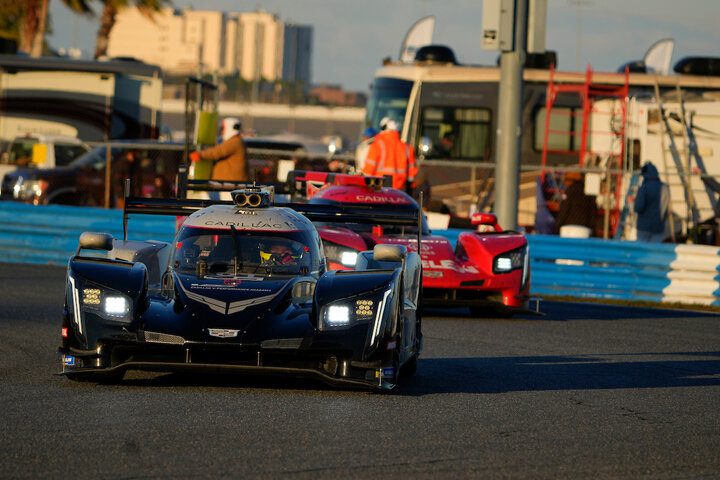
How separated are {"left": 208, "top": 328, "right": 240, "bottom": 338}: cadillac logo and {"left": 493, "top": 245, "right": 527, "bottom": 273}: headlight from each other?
670 cm

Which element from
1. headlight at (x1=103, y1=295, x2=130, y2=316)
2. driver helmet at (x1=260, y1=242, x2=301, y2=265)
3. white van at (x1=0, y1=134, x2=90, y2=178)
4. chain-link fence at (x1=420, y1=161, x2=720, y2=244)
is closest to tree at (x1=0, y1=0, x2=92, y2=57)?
white van at (x1=0, y1=134, x2=90, y2=178)

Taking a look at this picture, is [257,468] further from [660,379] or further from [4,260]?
[4,260]

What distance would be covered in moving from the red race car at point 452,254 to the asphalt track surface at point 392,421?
222 cm

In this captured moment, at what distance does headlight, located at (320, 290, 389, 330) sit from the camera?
9.41 metres

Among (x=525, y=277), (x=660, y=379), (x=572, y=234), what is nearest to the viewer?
(x=660, y=379)

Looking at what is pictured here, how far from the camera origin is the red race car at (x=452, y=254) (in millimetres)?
15164

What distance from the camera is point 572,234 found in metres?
22.5

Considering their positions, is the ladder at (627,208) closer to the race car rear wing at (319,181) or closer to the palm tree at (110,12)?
the race car rear wing at (319,181)

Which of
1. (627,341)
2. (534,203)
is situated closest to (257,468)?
(627,341)

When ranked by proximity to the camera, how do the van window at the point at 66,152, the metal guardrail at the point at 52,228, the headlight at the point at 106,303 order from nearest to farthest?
the headlight at the point at 106,303, the metal guardrail at the point at 52,228, the van window at the point at 66,152

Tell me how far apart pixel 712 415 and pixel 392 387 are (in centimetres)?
200

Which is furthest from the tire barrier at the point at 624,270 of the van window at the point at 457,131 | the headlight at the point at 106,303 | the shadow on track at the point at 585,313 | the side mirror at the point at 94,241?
the headlight at the point at 106,303

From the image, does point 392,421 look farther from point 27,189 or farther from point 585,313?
point 27,189

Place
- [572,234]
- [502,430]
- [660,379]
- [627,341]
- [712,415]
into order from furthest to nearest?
[572,234], [627,341], [660,379], [712,415], [502,430]
